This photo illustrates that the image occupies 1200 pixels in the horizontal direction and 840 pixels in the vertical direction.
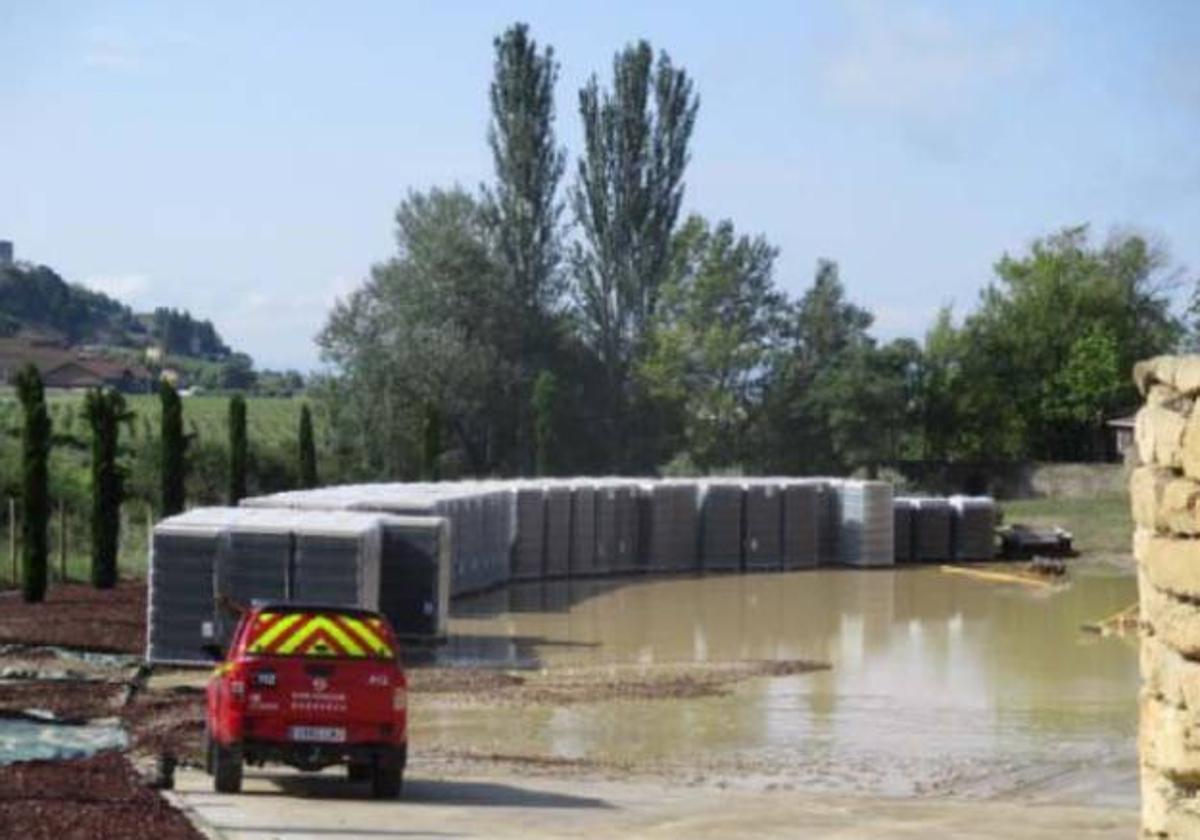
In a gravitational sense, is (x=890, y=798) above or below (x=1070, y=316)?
below

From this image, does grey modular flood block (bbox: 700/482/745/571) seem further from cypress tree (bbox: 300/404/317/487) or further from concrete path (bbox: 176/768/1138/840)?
concrete path (bbox: 176/768/1138/840)

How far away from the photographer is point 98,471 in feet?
132

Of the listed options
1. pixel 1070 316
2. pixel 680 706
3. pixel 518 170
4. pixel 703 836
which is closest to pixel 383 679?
pixel 703 836

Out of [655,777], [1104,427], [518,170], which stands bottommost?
[655,777]

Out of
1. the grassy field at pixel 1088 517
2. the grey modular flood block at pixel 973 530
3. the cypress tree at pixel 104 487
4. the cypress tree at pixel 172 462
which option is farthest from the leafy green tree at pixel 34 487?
the grassy field at pixel 1088 517

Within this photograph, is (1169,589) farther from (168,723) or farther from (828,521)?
(828,521)

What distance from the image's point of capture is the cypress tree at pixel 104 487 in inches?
1572

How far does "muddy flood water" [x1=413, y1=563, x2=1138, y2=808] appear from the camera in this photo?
23.3 m

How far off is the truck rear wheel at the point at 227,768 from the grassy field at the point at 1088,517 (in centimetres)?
4469

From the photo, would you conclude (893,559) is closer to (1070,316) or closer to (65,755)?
(1070,316)

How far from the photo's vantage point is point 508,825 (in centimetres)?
1680

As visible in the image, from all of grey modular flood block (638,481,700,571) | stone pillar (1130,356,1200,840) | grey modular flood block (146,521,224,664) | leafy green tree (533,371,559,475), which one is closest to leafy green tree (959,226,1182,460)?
leafy green tree (533,371,559,475)

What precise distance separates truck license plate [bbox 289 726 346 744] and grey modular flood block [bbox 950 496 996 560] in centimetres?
4386

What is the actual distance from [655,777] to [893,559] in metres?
38.0
